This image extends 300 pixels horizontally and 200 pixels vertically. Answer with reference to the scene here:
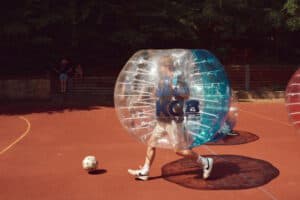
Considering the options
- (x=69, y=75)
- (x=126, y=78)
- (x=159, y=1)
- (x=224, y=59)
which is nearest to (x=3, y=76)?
(x=69, y=75)

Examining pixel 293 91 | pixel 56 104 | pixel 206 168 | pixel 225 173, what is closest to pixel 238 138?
pixel 225 173

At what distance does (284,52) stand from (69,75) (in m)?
17.6

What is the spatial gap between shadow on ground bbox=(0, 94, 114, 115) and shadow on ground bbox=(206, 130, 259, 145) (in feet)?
24.4

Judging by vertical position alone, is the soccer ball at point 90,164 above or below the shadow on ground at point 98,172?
above

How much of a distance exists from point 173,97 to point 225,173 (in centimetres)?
198

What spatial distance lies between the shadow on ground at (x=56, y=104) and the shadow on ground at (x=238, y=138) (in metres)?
7.43

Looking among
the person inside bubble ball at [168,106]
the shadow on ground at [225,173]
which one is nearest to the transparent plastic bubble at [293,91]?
the shadow on ground at [225,173]

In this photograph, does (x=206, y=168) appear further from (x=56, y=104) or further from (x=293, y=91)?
(x=56, y=104)

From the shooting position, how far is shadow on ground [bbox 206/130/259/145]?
9522mm

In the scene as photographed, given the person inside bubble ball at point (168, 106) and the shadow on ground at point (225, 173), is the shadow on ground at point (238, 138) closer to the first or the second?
the shadow on ground at point (225, 173)

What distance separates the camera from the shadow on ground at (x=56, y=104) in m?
15.5

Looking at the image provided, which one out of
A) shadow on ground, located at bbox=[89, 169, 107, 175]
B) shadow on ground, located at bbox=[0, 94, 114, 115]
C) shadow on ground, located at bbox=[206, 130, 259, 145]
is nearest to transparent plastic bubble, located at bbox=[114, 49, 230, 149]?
shadow on ground, located at bbox=[89, 169, 107, 175]

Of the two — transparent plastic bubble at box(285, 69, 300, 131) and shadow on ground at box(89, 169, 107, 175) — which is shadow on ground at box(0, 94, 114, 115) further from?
transparent plastic bubble at box(285, 69, 300, 131)

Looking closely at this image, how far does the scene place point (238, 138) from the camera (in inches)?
398
